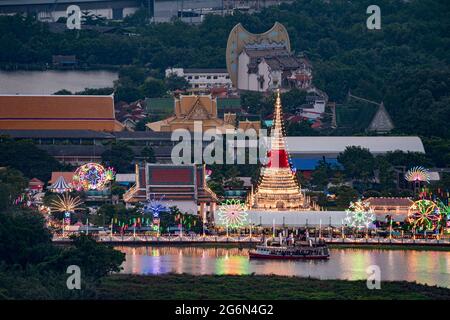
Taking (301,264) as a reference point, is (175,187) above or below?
above

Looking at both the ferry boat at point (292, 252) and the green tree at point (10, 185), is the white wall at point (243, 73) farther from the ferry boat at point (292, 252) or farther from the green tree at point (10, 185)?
the ferry boat at point (292, 252)

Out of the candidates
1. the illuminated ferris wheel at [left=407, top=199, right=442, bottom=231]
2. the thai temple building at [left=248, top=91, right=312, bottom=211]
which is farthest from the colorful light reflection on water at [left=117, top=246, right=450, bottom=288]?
the thai temple building at [left=248, top=91, right=312, bottom=211]

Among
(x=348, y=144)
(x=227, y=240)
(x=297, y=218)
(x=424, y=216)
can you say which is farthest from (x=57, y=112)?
(x=424, y=216)

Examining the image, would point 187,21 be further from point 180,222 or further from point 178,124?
point 180,222

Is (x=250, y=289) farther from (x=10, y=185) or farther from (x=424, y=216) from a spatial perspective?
(x=10, y=185)
